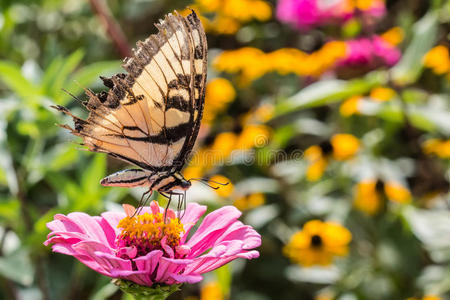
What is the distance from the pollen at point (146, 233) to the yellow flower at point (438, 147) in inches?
37.3

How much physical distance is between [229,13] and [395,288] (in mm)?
1159

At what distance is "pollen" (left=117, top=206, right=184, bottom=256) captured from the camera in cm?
60

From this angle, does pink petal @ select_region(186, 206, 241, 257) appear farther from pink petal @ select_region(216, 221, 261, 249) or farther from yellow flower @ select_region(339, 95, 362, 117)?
yellow flower @ select_region(339, 95, 362, 117)

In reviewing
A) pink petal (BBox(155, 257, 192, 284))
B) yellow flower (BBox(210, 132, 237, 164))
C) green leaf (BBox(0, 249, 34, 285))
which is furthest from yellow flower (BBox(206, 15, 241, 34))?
pink petal (BBox(155, 257, 192, 284))

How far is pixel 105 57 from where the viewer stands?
2.02 meters

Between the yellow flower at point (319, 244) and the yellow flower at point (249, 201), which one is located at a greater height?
the yellow flower at point (249, 201)

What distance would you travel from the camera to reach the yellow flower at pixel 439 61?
153 cm

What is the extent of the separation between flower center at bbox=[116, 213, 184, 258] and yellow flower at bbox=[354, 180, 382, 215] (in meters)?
0.87

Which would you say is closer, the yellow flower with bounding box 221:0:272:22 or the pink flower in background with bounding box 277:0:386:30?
the pink flower in background with bounding box 277:0:386:30

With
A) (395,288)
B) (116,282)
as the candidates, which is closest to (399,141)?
(395,288)

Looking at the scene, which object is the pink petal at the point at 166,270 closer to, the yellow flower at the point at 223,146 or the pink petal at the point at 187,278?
the pink petal at the point at 187,278

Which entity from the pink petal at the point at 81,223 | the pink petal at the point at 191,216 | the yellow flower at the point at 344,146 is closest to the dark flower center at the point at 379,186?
the yellow flower at the point at 344,146

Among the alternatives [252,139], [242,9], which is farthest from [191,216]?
[242,9]

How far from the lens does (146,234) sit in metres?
0.61
